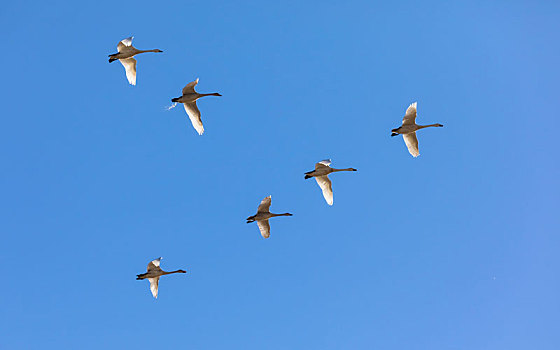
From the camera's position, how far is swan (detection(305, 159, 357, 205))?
164 feet

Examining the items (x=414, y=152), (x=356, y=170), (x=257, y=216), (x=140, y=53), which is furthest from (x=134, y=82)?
(x=414, y=152)

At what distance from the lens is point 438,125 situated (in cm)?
5088

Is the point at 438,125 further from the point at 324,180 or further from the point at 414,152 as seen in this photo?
the point at 324,180

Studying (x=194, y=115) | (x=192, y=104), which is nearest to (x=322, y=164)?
(x=194, y=115)

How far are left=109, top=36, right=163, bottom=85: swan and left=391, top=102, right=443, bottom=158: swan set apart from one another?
17.4 metres

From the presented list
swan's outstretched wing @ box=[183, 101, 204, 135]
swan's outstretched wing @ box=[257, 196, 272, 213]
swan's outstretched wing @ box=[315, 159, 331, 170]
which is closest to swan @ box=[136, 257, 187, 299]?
swan's outstretched wing @ box=[257, 196, 272, 213]

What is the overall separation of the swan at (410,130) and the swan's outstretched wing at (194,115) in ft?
43.4

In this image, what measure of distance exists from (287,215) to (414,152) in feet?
33.5

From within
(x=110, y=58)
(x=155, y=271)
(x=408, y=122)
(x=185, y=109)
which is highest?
(x=110, y=58)

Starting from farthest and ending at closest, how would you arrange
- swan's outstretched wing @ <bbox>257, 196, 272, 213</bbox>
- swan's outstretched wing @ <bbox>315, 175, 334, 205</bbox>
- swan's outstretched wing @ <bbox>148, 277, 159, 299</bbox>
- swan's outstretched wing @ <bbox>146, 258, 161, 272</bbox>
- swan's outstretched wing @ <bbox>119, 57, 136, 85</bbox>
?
swan's outstretched wing @ <bbox>148, 277, 159, 299</bbox> < swan's outstretched wing @ <bbox>146, 258, 161, 272</bbox> < swan's outstretched wing @ <bbox>315, 175, 334, 205</bbox> < swan's outstretched wing @ <bbox>257, 196, 272, 213</bbox> < swan's outstretched wing @ <bbox>119, 57, 136, 85</bbox>

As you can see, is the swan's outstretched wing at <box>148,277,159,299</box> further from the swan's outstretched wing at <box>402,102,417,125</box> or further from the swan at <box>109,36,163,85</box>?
the swan's outstretched wing at <box>402,102,417,125</box>

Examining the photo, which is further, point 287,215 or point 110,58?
point 287,215

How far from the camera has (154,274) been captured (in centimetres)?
5375

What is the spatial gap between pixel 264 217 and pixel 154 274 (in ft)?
32.3
